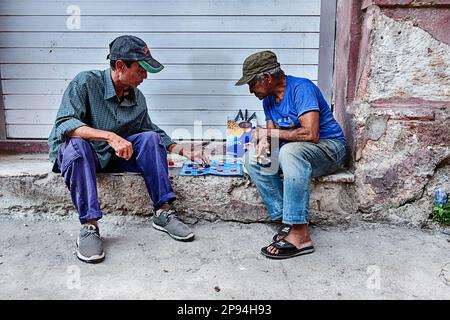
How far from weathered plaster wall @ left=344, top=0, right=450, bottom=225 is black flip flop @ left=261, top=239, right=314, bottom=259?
0.64 metres

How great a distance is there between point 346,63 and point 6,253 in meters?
2.52

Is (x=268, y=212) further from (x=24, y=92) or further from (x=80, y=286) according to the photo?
(x=24, y=92)

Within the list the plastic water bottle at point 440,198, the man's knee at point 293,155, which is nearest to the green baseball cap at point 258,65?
the man's knee at point 293,155

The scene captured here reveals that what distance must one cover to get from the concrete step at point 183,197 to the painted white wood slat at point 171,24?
1.30 meters

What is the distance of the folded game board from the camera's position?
288 cm

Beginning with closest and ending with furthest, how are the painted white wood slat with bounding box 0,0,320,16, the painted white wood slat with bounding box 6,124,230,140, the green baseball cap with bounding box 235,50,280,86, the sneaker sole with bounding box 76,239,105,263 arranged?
the sneaker sole with bounding box 76,239,105,263 → the green baseball cap with bounding box 235,50,280,86 → the painted white wood slat with bounding box 0,0,320,16 → the painted white wood slat with bounding box 6,124,230,140

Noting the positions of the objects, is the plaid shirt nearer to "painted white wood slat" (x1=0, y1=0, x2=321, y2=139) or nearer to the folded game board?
the folded game board

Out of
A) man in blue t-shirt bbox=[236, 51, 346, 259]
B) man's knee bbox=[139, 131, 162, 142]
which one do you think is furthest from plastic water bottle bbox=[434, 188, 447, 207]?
man's knee bbox=[139, 131, 162, 142]

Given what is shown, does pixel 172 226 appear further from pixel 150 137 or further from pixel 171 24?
pixel 171 24

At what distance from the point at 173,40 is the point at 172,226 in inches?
64.9

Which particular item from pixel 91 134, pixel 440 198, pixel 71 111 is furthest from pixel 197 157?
pixel 440 198

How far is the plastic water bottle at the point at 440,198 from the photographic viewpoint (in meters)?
2.78

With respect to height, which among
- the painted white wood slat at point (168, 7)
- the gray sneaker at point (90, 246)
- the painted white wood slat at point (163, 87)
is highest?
the painted white wood slat at point (168, 7)

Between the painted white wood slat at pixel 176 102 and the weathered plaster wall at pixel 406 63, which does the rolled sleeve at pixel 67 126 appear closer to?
the painted white wood slat at pixel 176 102
